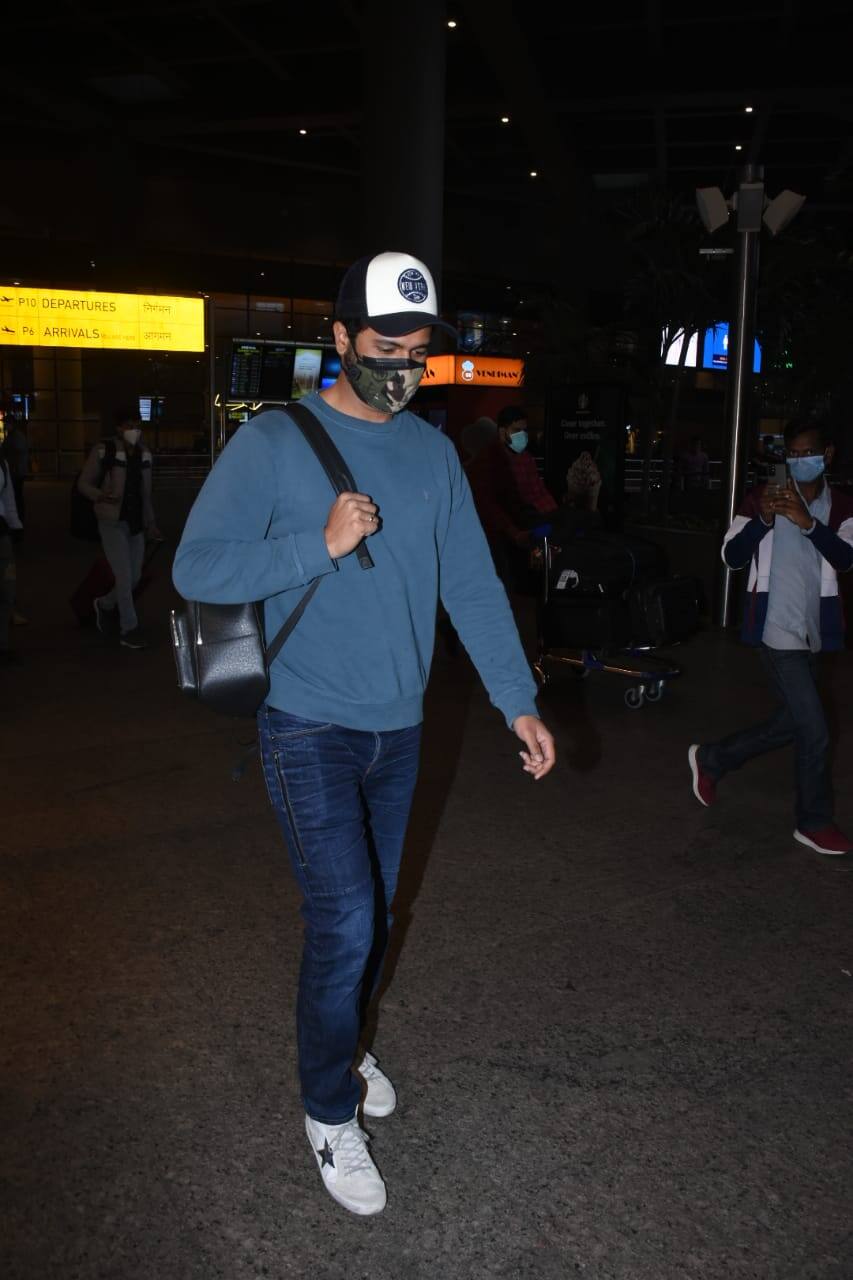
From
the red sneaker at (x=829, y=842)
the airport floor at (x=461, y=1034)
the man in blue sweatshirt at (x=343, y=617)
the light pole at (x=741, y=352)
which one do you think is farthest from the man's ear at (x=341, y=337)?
the light pole at (x=741, y=352)

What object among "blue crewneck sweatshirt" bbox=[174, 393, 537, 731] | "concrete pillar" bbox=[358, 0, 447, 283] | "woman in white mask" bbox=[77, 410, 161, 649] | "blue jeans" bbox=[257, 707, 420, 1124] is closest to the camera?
"blue crewneck sweatshirt" bbox=[174, 393, 537, 731]

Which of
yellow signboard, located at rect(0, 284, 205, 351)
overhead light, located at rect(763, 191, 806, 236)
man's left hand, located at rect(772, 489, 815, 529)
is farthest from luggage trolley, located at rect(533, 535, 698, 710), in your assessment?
yellow signboard, located at rect(0, 284, 205, 351)

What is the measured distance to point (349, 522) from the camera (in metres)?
2.30

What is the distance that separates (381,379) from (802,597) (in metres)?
3.04

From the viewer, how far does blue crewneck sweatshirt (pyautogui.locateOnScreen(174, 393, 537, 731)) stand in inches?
96.0

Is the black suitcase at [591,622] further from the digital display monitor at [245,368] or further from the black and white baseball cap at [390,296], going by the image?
the digital display monitor at [245,368]

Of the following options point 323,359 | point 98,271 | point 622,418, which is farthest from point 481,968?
point 98,271

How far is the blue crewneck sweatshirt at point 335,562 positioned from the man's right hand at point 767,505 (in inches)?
99.1

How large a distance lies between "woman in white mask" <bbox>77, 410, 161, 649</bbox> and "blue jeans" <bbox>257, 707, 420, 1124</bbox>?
7.65 m

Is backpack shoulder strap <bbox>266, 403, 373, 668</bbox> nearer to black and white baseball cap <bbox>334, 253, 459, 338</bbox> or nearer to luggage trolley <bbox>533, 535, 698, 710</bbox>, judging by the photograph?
black and white baseball cap <bbox>334, 253, 459, 338</bbox>

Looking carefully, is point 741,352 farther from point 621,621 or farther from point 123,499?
point 123,499

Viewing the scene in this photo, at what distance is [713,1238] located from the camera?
2607 millimetres

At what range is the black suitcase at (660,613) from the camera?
8039 millimetres

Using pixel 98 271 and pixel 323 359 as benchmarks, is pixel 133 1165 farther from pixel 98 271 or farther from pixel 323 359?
pixel 98 271
